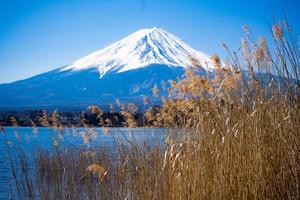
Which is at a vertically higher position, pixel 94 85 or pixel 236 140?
pixel 94 85

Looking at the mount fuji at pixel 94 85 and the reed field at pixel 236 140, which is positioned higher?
the mount fuji at pixel 94 85

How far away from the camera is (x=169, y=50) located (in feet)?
622

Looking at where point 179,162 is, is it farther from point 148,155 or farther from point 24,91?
point 24,91

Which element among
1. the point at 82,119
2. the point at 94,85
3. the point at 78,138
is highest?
the point at 94,85

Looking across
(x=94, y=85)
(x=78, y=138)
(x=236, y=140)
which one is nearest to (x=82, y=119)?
(x=78, y=138)

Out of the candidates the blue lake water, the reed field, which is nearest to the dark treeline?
the blue lake water

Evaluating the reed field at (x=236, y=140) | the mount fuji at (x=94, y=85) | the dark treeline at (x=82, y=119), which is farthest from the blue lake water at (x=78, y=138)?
the mount fuji at (x=94, y=85)

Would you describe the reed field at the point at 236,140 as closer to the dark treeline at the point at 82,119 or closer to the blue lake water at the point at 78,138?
the blue lake water at the point at 78,138

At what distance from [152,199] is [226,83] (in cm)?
113

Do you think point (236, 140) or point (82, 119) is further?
point (82, 119)

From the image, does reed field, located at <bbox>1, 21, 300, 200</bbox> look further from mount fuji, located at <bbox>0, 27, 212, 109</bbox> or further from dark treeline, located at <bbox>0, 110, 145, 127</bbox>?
mount fuji, located at <bbox>0, 27, 212, 109</bbox>

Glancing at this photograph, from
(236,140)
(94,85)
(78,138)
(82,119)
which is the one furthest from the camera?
(94,85)

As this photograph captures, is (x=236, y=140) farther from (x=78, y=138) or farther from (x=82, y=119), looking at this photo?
(x=78, y=138)

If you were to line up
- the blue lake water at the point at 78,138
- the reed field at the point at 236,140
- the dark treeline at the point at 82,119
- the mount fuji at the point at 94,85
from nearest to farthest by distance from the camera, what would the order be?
1. the reed field at the point at 236,140
2. the blue lake water at the point at 78,138
3. the dark treeline at the point at 82,119
4. the mount fuji at the point at 94,85
